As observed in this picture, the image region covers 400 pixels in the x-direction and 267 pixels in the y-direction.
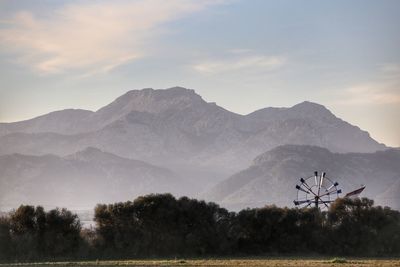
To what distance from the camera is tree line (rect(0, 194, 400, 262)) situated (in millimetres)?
78375

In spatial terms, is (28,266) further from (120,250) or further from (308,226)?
(308,226)

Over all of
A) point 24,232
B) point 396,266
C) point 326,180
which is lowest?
point 396,266

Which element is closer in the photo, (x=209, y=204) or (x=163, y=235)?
(x=163, y=235)

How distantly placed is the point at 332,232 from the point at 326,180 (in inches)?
2538

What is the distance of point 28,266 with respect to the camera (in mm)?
60156

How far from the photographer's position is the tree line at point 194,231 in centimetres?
7838

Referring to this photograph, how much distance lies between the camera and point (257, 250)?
8169cm

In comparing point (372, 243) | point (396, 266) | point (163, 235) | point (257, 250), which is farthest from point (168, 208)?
point (396, 266)

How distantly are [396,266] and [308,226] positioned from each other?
28005 millimetres

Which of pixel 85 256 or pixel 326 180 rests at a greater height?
pixel 326 180

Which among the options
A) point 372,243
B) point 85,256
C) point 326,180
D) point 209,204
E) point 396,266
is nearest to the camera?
point 396,266

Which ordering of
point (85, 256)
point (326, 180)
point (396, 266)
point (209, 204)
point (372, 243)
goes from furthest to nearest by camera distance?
1. point (326, 180)
2. point (209, 204)
3. point (372, 243)
4. point (85, 256)
5. point (396, 266)

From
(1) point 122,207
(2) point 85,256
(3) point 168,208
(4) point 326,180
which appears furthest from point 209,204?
(4) point 326,180

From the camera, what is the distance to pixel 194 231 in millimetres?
82562
